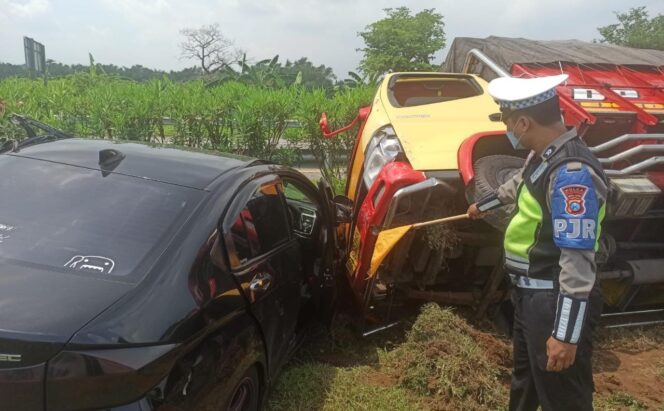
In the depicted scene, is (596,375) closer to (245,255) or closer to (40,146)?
(245,255)

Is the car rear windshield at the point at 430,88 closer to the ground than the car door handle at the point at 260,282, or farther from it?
farther from it

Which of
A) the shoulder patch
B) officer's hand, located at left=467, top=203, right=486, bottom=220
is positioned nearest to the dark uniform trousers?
the shoulder patch

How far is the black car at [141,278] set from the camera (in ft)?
5.50

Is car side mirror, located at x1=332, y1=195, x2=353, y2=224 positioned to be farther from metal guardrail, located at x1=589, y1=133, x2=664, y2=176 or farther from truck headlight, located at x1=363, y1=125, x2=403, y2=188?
metal guardrail, located at x1=589, y1=133, x2=664, y2=176

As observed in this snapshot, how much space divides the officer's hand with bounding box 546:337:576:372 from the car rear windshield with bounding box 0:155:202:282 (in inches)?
64.2

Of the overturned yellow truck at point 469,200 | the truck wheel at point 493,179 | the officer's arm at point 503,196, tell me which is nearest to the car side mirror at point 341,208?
the overturned yellow truck at point 469,200

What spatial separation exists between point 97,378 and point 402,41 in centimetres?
2662

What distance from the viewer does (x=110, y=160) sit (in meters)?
2.67

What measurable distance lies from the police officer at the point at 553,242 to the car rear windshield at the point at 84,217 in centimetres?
149

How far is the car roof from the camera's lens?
2.60m

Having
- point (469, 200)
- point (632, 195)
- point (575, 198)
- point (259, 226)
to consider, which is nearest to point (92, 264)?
point (259, 226)

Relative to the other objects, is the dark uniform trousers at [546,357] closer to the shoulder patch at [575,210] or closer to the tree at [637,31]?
the shoulder patch at [575,210]

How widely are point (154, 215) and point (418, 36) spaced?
26.7m

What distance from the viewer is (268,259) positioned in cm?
279
